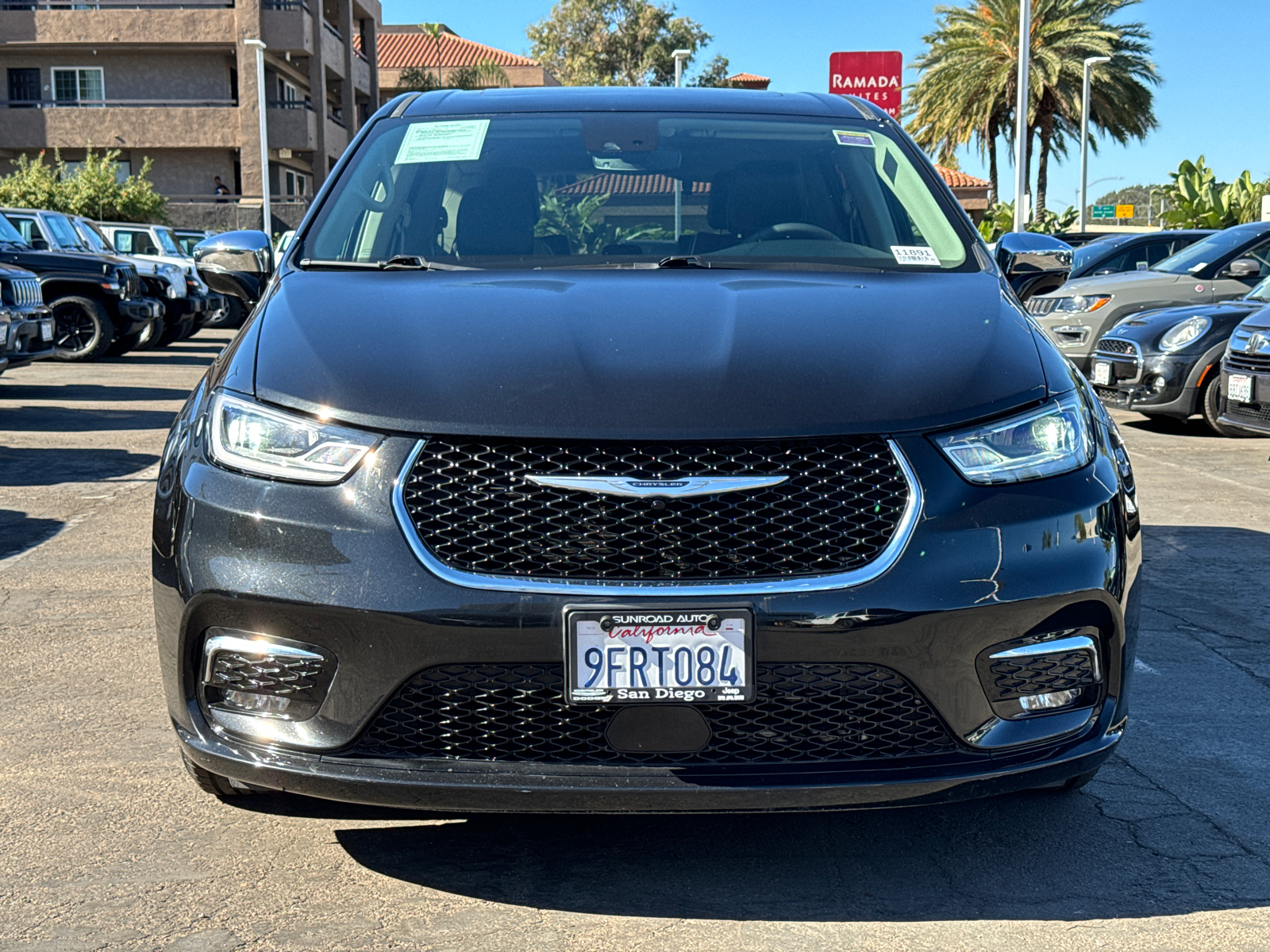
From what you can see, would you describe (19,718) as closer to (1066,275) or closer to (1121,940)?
(1121,940)

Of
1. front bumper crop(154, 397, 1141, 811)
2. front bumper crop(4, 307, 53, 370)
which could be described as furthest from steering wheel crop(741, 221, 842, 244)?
front bumper crop(4, 307, 53, 370)

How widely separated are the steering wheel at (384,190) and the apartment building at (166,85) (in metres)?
41.1

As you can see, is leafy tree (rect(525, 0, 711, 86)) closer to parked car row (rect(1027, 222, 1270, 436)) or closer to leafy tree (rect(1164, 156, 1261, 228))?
leafy tree (rect(1164, 156, 1261, 228))

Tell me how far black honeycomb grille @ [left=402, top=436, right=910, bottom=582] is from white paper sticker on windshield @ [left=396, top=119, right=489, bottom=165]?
1.66m

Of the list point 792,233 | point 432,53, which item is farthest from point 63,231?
point 432,53

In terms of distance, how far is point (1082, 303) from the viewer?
45.6 feet

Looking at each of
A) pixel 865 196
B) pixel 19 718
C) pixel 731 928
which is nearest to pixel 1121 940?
pixel 731 928

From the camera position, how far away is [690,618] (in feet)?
8.45

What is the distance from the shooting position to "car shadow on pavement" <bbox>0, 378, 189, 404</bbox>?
43.9ft

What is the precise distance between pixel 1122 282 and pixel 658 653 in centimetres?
1219

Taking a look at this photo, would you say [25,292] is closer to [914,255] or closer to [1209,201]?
[914,255]

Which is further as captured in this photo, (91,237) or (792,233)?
(91,237)

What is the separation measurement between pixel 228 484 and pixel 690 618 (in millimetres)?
922

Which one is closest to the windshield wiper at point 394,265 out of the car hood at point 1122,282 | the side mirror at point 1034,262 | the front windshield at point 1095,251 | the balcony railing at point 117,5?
the side mirror at point 1034,262
